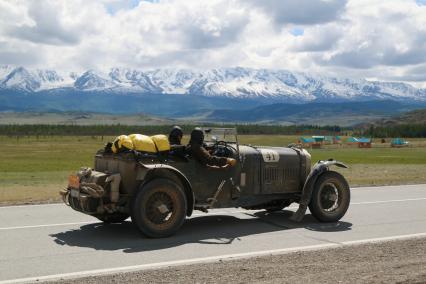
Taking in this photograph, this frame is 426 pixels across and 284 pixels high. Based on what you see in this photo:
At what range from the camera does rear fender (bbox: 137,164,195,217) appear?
30.2ft

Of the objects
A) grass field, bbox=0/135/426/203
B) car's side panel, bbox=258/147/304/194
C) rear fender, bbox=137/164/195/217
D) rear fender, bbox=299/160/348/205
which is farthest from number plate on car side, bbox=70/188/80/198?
grass field, bbox=0/135/426/203

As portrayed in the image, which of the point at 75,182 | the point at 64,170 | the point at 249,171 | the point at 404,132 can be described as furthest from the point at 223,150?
the point at 404,132

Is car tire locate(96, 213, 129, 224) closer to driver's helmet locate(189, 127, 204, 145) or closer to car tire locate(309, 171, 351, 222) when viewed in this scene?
driver's helmet locate(189, 127, 204, 145)

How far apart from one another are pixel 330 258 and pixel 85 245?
357 centimetres

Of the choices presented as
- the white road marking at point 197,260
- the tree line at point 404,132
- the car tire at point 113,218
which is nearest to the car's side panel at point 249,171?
the white road marking at point 197,260

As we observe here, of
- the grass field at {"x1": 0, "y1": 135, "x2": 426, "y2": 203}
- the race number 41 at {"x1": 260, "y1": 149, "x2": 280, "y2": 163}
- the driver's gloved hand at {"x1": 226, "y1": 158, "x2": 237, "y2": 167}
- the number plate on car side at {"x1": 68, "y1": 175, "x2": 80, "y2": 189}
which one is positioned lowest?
the grass field at {"x1": 0, "y1": 135, "x2": 426, "y2": 203}

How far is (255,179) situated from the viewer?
34.6 feet

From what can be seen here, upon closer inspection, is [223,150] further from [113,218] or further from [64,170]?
[64,170]

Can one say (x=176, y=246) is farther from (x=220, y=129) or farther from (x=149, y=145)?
(x=220, y=129)

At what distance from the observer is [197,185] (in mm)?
9906

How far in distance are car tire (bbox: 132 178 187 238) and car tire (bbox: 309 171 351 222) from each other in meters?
2.79

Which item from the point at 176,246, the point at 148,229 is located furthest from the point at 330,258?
the point at 148,229

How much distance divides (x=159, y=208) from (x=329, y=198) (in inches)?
143

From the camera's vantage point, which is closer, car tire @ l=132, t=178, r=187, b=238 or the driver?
car tire @ l=132, t=178, r=187, b=238
